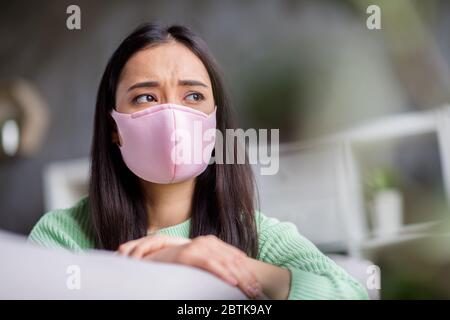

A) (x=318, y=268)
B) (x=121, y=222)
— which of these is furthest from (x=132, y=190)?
(x=318, y=268)

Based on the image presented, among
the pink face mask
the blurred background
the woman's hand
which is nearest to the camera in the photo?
the woman's hand

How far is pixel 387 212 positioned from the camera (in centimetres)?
104

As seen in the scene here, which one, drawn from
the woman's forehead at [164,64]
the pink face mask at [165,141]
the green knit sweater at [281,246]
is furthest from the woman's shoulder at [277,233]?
the woman's forehead at [164,64]

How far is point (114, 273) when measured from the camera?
0.77m

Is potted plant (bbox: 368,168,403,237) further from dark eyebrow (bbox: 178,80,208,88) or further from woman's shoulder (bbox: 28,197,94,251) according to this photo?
woman's shoulder (bbox: 28,197,94,251)

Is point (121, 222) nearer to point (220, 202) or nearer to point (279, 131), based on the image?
point (220, 202)

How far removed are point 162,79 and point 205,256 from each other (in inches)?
10.2

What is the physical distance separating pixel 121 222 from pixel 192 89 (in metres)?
0.21

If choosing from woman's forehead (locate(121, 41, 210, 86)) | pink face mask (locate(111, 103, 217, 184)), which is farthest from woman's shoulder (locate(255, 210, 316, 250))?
woman's forehead (locate(121, 41, 210, 86))

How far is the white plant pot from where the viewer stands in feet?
3.40

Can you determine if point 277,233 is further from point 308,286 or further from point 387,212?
point 387,212

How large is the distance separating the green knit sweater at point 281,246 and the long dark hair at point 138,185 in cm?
2

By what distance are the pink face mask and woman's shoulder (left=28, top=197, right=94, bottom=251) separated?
0.33ft

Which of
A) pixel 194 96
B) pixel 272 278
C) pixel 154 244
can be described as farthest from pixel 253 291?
pixel 194 96
